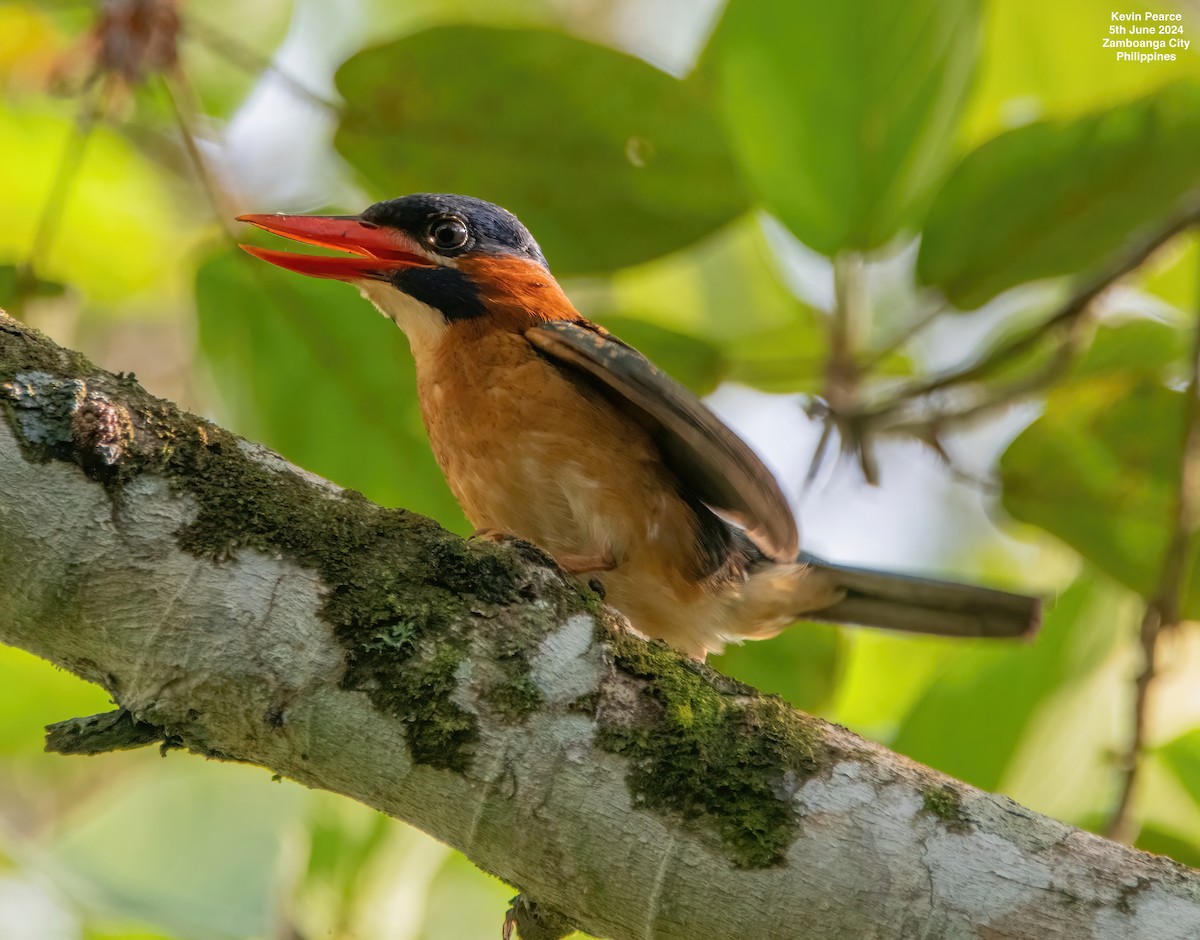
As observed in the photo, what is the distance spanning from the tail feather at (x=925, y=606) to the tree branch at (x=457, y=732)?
201cm

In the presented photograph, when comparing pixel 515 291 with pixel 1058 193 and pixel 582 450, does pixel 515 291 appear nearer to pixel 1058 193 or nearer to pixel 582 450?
pixel 582 450

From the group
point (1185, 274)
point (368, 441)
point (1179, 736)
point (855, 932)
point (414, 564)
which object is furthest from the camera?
point (1185, 274)

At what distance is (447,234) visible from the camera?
13.0ft

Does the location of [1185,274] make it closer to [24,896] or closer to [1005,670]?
[1005,670]

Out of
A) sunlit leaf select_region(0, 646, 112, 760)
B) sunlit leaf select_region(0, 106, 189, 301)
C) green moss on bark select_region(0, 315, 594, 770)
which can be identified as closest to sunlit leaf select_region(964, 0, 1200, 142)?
green moss on bark select_region(0, 315, 594, 770)

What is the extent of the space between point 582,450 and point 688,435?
438mm

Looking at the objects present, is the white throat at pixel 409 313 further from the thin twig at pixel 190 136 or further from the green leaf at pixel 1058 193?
the green leaf at pixel 1058 193

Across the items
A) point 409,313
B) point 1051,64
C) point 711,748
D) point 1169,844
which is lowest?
point 711,748

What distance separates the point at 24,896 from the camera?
3656 mm

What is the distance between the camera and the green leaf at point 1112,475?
3.75 m

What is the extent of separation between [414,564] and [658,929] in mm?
709

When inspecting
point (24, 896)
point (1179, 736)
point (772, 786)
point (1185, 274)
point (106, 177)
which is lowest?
point (24, 896)

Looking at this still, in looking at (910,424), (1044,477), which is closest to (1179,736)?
(1044,477)

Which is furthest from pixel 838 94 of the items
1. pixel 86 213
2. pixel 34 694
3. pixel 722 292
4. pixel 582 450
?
pixel 34 694
